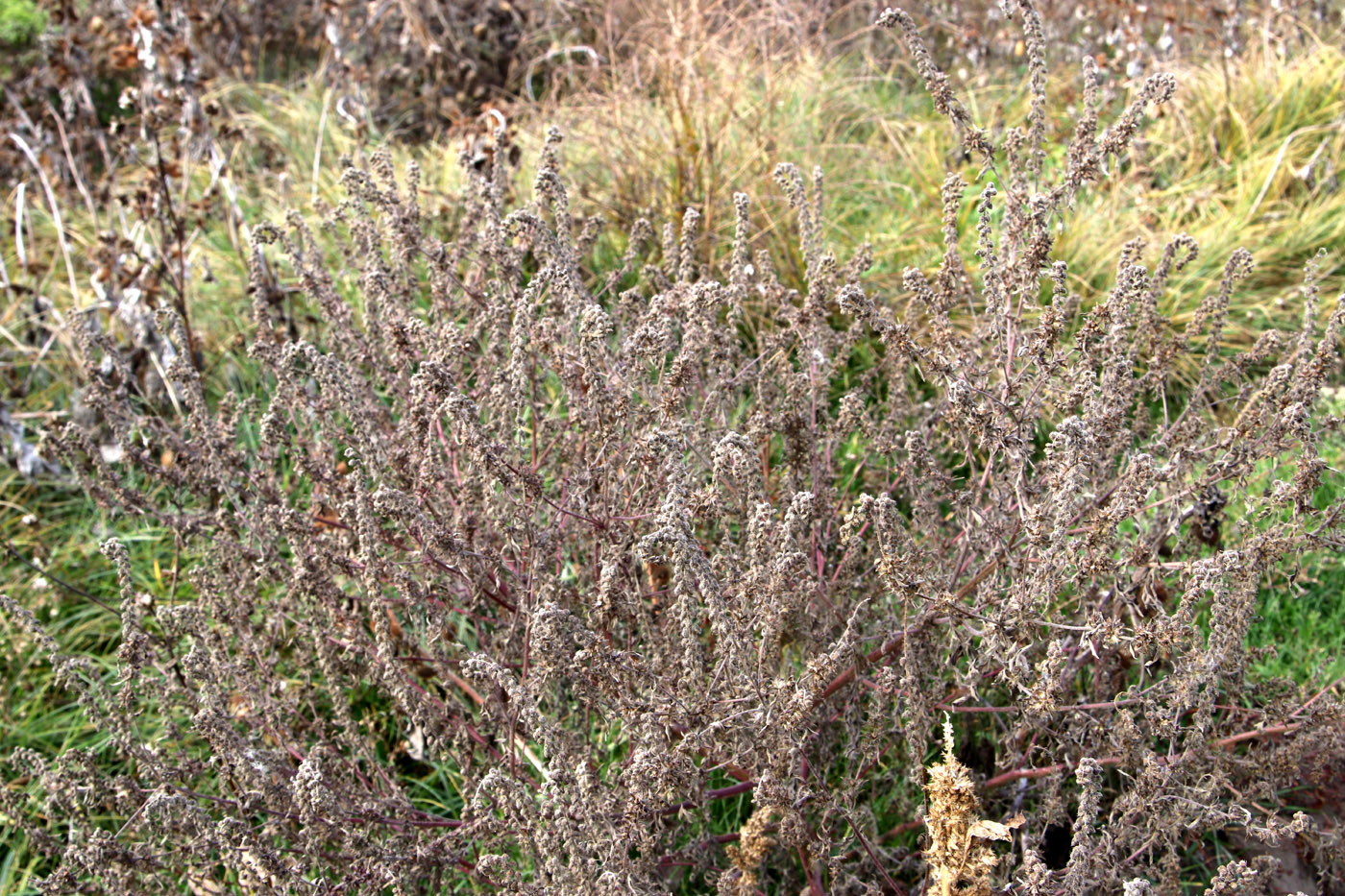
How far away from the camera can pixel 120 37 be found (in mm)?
6551

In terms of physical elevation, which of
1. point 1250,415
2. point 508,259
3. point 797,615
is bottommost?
point 797,615

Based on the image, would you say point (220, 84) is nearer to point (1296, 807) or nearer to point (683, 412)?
point (683, 412)

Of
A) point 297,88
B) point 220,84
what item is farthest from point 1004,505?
point 297,88

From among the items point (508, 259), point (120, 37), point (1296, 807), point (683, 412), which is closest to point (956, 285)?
point (683, 412)

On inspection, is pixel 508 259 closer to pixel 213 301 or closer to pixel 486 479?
pixel 486 479

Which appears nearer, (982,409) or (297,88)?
(982,409)

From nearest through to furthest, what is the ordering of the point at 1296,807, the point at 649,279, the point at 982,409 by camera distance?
the point at 982,409
the point at 1296,807
the point at 649,279

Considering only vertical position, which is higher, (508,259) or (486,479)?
(508,259)

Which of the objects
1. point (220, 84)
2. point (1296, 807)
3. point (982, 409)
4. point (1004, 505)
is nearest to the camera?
point (982, 409)

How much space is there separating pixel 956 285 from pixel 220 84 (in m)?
6.70

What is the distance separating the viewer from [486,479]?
84.1 inches

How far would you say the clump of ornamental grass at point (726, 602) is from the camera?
179 cm

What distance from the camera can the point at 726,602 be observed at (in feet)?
6.42

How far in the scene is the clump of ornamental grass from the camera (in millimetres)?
1787
